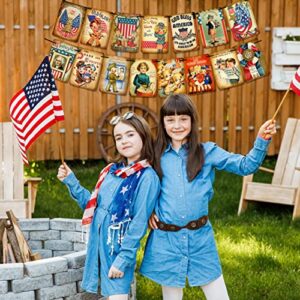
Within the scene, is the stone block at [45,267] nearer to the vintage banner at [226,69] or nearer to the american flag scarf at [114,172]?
the american flag scarf at [114,172]

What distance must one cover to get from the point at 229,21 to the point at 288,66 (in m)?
1.46

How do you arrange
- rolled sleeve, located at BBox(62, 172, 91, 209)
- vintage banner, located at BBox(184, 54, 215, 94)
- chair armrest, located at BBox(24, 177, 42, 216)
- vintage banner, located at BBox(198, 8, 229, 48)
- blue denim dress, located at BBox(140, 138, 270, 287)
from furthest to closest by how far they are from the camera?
1. vintage banner, located at BBox(184, 54, 215, 94)
2. vintage banner, located at BBox(198, 8, 229, 48)
3. chair armrest, located at BBox(24, 177, 42, 216)
4. rolled sleeve, located at BBox(62, 172, 91, 209)
5. blue denim dress, located at BBox(140, 138, 270, 287)

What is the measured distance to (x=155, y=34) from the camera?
355 inches

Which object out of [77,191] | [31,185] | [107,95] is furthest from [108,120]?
[77,191]

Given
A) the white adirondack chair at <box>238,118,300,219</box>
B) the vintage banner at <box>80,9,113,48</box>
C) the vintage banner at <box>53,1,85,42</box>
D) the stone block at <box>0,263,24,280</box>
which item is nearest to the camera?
the stone block at <box>0,263,24,280</box>

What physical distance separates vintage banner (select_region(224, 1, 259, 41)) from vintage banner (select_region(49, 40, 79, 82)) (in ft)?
5.61

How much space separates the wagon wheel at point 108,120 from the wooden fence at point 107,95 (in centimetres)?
12

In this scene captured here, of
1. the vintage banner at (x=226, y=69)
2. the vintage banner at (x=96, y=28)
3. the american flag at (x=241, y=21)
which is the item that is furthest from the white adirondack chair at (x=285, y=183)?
the vintage banner at (x=96, y=28)

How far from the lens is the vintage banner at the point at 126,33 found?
29.2ft

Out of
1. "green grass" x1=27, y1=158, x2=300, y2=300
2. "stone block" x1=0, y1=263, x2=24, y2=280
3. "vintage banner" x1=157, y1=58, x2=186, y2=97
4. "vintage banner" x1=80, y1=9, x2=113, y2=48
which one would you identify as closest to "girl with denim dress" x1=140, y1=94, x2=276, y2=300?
"stone block" x1=0, y1=263, x2=24, y2=280

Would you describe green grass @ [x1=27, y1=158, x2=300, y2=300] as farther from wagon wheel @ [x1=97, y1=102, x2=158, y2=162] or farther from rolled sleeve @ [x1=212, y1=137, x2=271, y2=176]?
rolled sleeve @ [x1=212, y1=137, x2=271, y2=176]

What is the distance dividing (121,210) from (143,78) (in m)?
5.49

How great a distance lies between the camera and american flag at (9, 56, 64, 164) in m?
4.44

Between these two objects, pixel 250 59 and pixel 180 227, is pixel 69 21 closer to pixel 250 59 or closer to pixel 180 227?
pixel 250 59
